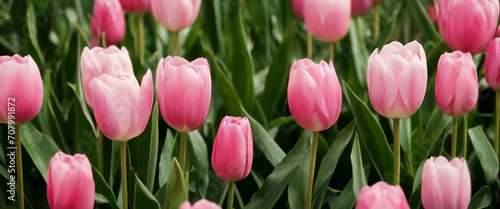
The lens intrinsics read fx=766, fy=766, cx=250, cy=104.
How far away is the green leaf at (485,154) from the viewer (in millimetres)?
1154

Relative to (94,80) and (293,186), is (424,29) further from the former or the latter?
(94,80)

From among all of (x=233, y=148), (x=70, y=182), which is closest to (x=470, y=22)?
(x=233, y=148)

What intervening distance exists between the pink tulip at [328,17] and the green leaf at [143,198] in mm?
560

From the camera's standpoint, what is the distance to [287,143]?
1313mm

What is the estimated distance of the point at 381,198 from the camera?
0.72 m

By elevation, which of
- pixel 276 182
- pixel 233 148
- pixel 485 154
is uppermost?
pixel 233 148

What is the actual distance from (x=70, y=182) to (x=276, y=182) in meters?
0.28

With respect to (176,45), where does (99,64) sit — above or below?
above

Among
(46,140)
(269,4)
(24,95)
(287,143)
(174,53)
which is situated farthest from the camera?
(269,4)

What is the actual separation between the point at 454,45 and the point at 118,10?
640 mm

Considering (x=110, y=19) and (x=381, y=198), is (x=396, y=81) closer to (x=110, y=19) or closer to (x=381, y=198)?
(x=381, y=198)

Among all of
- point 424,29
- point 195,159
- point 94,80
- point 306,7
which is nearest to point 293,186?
point 195,159

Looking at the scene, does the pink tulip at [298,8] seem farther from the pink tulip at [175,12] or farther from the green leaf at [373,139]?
the green leaf at [373,139]

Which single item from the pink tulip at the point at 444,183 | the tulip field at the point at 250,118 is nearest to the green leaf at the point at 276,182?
the tulip field at the point at 250,118
